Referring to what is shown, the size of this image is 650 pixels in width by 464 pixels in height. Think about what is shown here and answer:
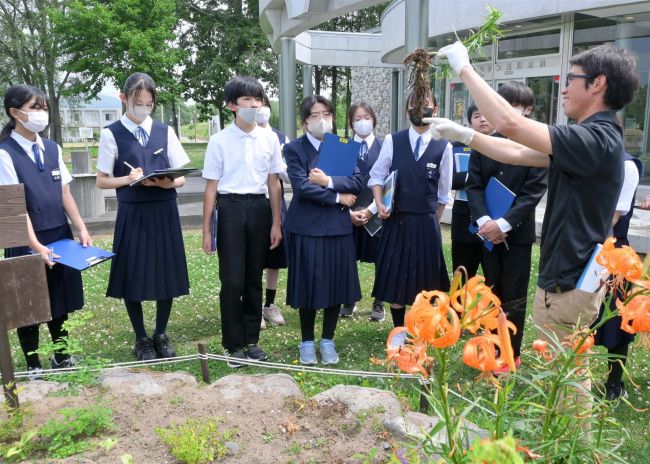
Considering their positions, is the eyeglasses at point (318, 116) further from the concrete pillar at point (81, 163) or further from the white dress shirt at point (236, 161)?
the concrete pillar at point (81, 163)

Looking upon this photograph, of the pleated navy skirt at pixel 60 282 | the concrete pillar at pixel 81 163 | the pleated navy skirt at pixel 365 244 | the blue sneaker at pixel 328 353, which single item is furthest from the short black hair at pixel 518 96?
the concrete pillar at pixel 81 163

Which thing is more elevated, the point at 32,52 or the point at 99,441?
the point at 32,52

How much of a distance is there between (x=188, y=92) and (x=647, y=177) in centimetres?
2277

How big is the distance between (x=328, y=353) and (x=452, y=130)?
2.28 meters

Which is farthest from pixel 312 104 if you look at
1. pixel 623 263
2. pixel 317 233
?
pixel 623 263

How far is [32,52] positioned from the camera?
28203 millimetres

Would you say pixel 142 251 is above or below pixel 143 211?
below

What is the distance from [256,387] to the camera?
3264 millimetres

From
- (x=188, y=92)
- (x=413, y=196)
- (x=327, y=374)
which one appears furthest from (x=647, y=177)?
(x=188, y=92)

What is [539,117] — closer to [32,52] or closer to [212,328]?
[212,328]

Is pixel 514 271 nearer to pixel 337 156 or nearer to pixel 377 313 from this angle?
pixel 337 156

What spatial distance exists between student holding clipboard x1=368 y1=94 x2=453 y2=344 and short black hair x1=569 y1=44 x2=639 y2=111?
1.68 meters

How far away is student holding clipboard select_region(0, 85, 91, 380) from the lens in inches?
140

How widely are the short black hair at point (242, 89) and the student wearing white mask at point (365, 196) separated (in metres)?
1.16
